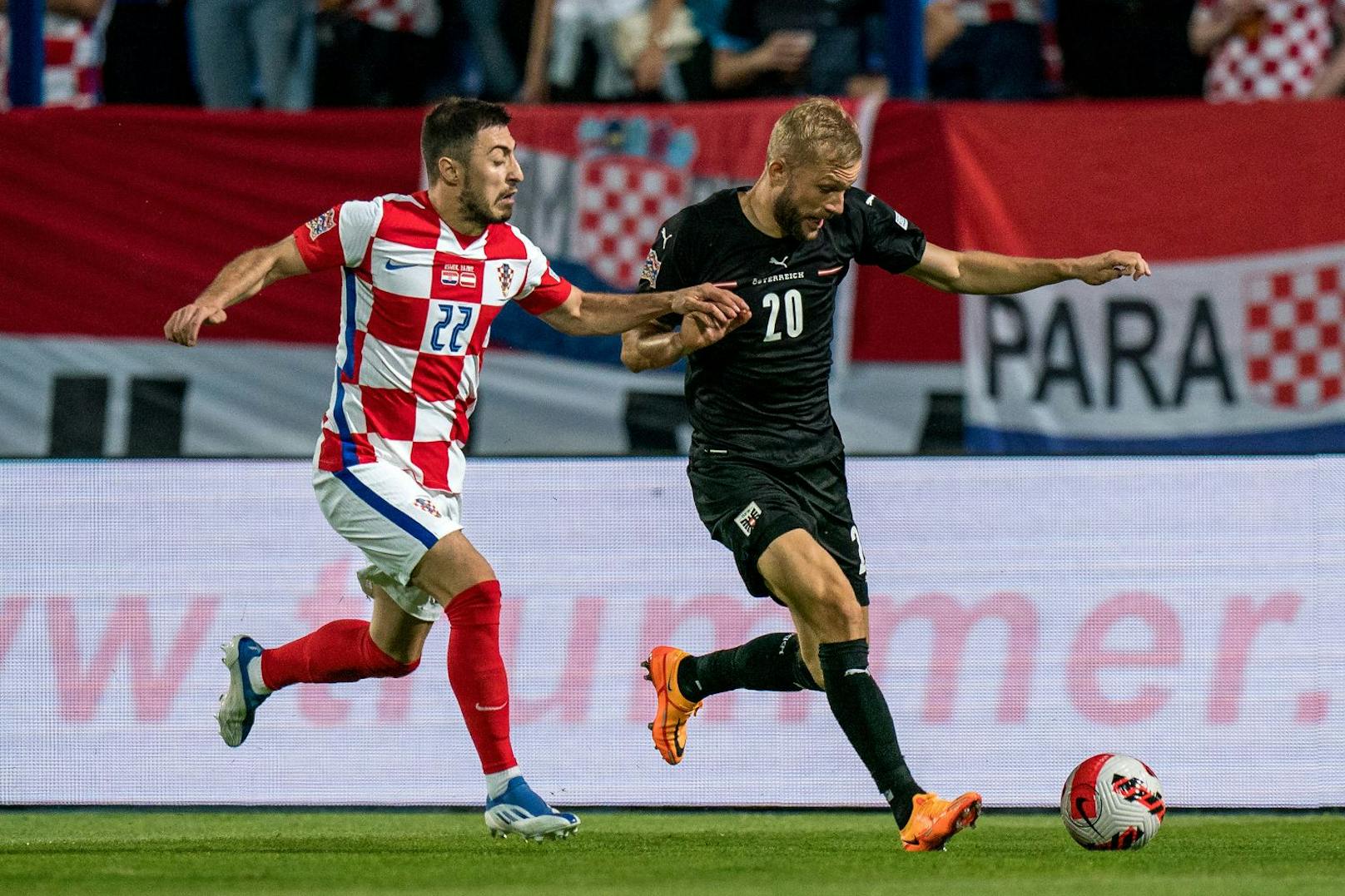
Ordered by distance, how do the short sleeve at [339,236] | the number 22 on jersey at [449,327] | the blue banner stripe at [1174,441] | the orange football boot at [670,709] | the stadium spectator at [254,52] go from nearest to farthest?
the short sleeve at [339,236] → the number 22 on jersey at [449,327] → the orange football boot at [670,709] → the blue banner stripe at [1174,441] → the stadium spectator at [254,52]

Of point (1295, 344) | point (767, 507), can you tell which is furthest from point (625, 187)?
point (767, 507)

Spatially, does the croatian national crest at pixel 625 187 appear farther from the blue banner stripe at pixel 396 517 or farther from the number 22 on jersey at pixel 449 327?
the blue banner stripe at pixel 396 517

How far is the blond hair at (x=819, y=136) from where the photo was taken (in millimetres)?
6422

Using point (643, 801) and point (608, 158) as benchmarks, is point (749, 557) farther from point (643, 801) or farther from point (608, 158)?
point (608, 158)

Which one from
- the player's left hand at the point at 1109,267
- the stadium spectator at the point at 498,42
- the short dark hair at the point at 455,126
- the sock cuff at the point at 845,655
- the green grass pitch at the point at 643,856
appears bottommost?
the green grass pitch at the point at 643,856

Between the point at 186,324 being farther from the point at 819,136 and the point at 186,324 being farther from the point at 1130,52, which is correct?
the point at 1130,52

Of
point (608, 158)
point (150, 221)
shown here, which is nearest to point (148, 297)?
point (150, 221)

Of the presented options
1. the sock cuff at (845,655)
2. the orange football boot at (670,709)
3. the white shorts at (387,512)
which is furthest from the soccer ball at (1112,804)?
the white shorts at (387,512)

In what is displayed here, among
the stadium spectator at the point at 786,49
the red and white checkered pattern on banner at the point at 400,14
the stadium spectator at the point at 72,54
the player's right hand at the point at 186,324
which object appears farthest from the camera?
the stadium spectator at the point at 72,54

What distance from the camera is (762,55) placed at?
11.1 metres

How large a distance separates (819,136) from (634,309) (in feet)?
2.79

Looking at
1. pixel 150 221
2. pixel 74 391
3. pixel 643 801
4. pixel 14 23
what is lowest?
pixel 643 801

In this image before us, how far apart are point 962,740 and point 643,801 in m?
1.23

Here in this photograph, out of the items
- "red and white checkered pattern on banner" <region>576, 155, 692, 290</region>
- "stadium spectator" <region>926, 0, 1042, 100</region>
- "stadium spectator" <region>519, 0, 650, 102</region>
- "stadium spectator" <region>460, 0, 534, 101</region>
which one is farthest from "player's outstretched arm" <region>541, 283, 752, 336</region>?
"stadium spectator" <region>926, 0, 1042, 100</region>
